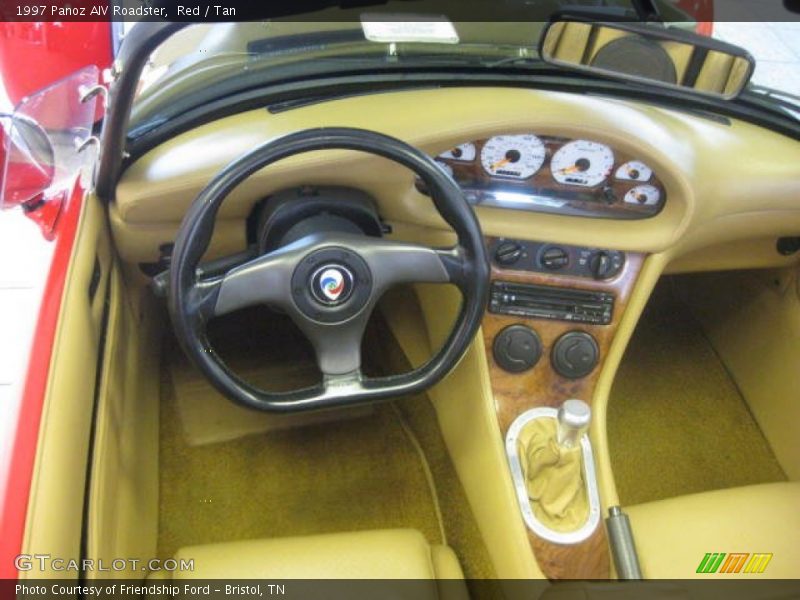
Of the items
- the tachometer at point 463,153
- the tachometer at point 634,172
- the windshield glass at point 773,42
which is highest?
the windshield glass at point 773,42

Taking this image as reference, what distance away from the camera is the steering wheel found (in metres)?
1.03

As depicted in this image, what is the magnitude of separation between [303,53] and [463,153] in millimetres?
342

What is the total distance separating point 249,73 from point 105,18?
126 centimetres

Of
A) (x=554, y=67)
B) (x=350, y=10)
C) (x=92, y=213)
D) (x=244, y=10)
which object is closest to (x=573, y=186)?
(x=554, y=67)

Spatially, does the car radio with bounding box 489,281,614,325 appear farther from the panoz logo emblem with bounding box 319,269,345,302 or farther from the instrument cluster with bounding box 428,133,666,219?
the panoz logo emblem with bounding box 319,269,345,302

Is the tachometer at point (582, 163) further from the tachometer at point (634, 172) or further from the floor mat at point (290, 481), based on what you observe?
the floor mat at point (290, 481)

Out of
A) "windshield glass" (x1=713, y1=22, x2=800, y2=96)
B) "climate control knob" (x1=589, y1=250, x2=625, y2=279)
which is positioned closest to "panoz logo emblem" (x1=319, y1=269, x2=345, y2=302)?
"climate control knob" (x1=589, y1=250, x2=625, y2=279)

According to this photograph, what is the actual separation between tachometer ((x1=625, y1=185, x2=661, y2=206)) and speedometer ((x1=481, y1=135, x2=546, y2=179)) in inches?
7.7

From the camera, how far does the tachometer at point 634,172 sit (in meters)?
1.35

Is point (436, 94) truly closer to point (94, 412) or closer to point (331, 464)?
point (94, 412)

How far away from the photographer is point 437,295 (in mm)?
1571

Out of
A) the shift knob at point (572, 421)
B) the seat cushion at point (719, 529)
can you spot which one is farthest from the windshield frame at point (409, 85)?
the seat cushion at point (719, 529)

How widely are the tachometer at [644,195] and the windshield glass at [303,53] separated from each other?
297 mm

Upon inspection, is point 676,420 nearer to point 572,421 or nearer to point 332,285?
point 572,421
